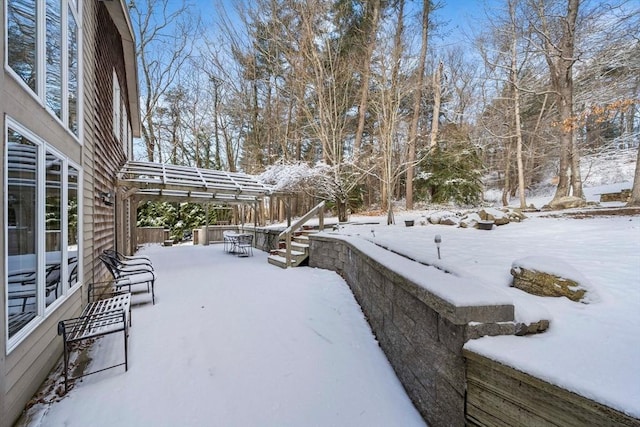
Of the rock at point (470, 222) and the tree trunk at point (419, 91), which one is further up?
the tree trunk at point (419, 91)

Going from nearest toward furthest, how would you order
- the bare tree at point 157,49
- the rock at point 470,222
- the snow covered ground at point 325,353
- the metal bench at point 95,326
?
the snow covered ground at point 325,353
the metal bench at point 95,326
the rock at point 470,222
the bare tree at point 157,49

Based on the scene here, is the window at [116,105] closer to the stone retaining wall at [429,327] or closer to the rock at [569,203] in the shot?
the stone retaining wall at [429,327]

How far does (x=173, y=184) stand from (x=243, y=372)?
640 centimetres

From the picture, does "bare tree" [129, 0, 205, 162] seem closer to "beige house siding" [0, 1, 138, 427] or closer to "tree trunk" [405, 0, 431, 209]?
"beige house siding" [0, 1, 138, 427]

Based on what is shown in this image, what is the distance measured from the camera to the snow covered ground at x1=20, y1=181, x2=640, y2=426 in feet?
5.14

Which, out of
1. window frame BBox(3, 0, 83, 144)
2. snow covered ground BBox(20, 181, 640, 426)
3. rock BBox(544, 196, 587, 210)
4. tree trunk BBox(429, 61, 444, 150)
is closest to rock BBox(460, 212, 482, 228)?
snow covered ground BBox(20, 181, 640, 426)

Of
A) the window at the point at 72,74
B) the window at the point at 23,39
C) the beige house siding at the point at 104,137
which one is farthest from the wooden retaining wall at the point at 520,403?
the beige house siding at the point at 104,137

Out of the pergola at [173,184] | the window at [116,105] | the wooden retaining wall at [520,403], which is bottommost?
the wooden retaining wall at [520,403]

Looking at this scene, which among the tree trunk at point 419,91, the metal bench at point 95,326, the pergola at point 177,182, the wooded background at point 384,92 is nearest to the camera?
the metal bench at point 95,326

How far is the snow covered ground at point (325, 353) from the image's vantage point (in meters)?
1.57

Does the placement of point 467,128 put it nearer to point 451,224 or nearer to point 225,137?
point 451,224

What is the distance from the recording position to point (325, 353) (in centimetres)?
304

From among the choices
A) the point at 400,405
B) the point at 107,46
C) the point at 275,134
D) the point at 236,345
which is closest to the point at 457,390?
the point at 400,405

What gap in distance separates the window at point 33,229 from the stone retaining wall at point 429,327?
9.38 feet
